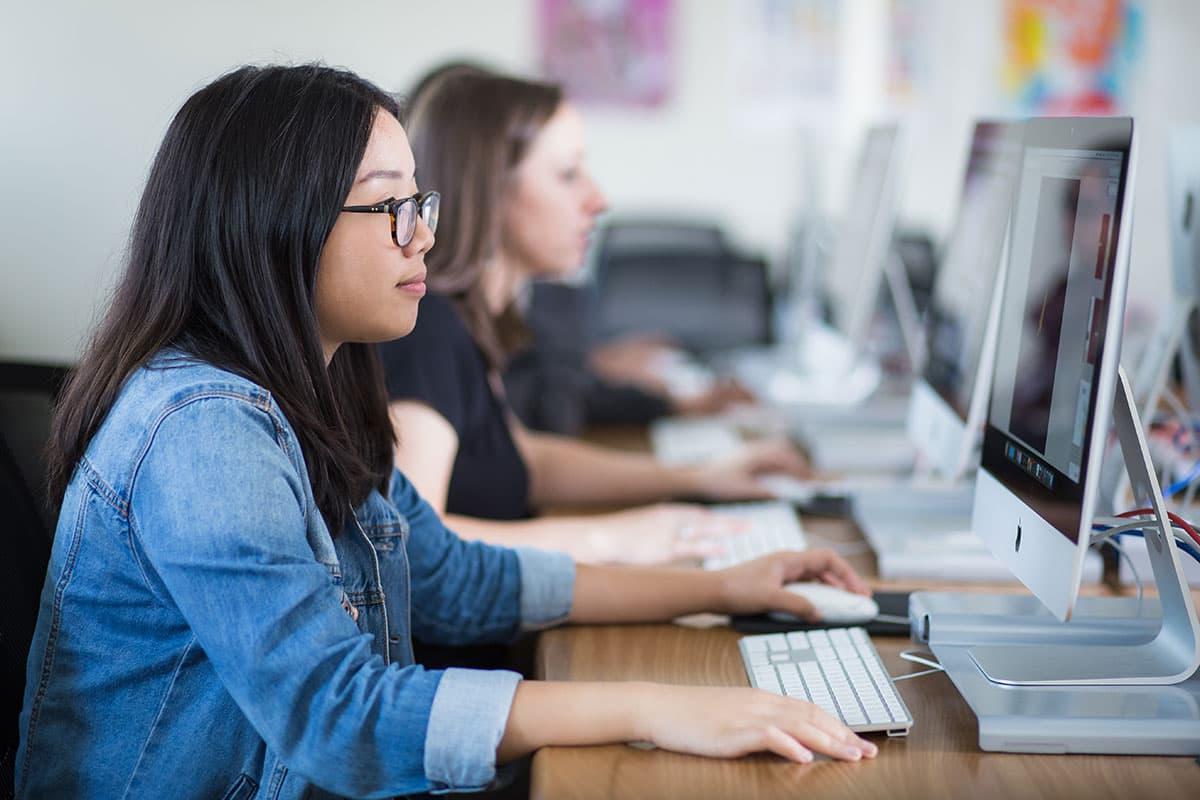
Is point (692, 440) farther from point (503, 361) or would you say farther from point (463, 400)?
point (463, 400)

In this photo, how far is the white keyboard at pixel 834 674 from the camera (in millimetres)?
1101

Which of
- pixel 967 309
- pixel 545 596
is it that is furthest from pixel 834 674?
pixel 967 309

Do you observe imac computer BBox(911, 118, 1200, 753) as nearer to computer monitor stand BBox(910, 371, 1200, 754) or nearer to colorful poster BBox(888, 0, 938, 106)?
computer monitor stand BBox(910, 371, 1200, 754)

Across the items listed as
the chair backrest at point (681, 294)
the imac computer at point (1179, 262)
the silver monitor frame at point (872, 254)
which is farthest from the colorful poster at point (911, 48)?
the imac computer at point (1179, 262)

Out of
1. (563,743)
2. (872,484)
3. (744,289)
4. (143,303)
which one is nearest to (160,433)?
(143,303)

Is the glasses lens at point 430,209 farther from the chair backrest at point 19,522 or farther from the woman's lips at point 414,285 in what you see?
the chair backrest at point 19,522

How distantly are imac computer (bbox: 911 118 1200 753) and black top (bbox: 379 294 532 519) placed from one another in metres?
0.71

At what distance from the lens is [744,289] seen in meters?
4.13

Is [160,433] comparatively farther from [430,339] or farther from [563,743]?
[430,339]

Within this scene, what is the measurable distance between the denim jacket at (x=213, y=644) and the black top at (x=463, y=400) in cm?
55

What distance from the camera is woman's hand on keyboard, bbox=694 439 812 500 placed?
6.64ft

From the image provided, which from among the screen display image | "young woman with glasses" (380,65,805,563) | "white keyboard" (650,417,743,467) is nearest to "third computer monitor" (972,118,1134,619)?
the screen display image

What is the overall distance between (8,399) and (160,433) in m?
0.43

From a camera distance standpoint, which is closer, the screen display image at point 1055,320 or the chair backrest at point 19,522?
the screen display image at point 1055,320
